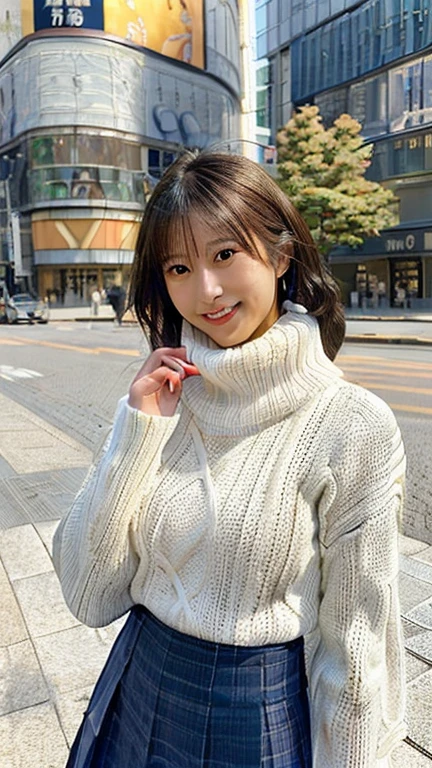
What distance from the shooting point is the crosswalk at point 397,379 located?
8203mm

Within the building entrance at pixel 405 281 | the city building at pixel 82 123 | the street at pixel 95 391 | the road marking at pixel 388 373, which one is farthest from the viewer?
the city building at pixel 82 123

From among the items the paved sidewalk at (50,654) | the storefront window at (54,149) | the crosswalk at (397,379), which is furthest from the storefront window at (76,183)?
the paved sidewalk at (50,654)

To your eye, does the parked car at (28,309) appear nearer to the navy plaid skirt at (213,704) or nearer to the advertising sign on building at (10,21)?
the advertising sign on building at (10,21)

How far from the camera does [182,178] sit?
4.16 feet

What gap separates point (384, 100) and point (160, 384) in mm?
35409

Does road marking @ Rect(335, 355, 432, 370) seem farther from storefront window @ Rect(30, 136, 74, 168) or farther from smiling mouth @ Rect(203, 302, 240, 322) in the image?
storefront window @ Rect(30, 136, 74, 168)

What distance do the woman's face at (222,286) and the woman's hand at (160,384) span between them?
9 centimetres

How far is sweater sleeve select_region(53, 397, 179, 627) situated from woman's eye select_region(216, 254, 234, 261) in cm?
32

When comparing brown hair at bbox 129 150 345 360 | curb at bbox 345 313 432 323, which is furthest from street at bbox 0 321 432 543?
curb at bbox 345 313 432 323

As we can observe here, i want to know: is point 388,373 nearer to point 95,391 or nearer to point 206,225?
point 95,391

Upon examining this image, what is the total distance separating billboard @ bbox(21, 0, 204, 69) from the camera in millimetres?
40312

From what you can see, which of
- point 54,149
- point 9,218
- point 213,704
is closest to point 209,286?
point 213,704

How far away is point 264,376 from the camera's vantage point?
48.0 inches

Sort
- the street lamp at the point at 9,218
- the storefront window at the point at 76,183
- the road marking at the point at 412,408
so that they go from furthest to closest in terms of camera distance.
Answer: the street lamp at the point at 9,218 < the storefront window at the point at 76,183 < the road marking at the point at 412,408
